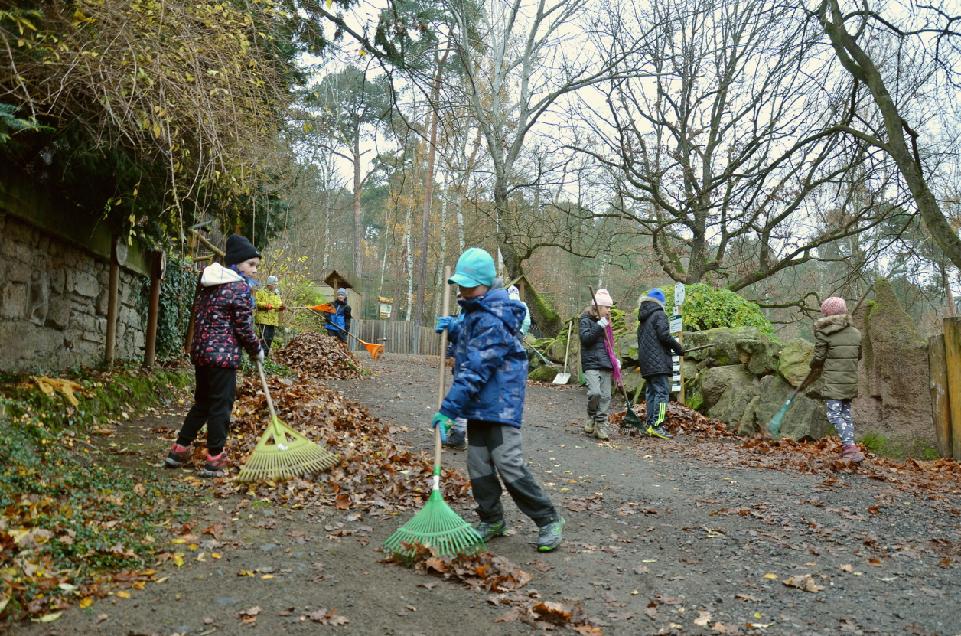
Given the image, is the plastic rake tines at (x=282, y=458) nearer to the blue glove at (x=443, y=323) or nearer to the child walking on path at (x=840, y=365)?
the blue glove at (x=443, y=323)

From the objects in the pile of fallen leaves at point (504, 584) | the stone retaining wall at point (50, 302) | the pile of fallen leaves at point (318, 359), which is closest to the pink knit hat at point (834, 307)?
the pile of fallen leaves at point (504, 584)

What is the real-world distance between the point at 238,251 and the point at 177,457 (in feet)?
5.67

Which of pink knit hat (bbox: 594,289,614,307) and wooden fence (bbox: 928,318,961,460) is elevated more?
pink knit hat (bbox: 594,289,614,307)

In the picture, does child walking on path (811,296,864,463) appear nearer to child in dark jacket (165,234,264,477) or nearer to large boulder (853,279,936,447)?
large boulder (853,279,936,447)

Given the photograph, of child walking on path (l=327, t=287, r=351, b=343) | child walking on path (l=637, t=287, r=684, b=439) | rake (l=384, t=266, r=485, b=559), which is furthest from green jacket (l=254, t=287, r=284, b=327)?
rake (l=384, t=266, r=485, b=559)

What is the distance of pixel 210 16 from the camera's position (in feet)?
19.0

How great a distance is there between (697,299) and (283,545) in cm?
1202

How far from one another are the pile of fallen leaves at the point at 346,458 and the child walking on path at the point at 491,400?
1025 mm

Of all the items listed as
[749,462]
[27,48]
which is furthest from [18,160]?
[749,462]

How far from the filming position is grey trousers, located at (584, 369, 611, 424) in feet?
32.6

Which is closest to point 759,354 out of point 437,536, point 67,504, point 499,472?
point 499,472

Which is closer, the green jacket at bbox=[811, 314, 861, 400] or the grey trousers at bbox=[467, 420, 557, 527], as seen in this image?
the grey trousers at bbox=[467, 420, 557, 527]

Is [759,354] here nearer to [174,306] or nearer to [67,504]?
[174,306]

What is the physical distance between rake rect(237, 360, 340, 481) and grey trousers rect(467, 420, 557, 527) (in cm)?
171
